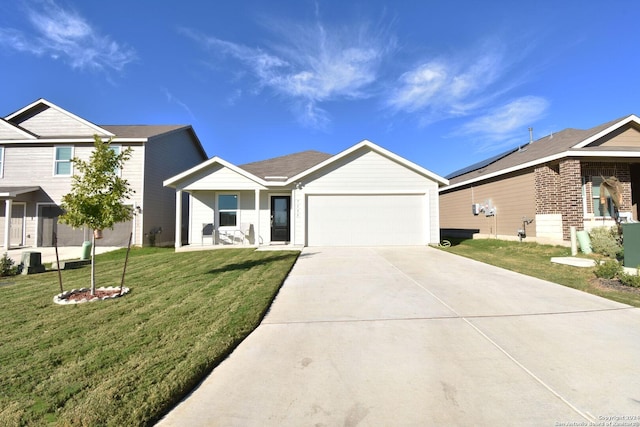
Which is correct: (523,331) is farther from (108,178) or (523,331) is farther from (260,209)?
(260,209)

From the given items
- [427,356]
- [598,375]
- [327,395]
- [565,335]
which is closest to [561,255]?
[565,335]

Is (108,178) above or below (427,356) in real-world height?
above

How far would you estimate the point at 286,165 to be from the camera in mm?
16906

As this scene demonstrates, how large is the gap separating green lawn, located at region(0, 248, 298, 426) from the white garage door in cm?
633

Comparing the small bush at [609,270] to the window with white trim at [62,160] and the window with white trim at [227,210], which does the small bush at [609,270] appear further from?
the window with white trim at [62,160]

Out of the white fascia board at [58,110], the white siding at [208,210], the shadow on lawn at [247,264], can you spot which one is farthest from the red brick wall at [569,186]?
the white fascia board at [58,110]

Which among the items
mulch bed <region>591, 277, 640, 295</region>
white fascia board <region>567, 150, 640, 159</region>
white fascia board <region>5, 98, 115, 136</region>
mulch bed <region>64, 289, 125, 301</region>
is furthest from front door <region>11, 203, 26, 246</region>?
white fascia board <region>567, 150, 640, 159</region>

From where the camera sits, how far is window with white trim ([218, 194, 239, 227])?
46.4ft

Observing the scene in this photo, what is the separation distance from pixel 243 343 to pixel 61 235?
16.5m

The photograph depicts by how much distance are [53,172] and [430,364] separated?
63.0ft

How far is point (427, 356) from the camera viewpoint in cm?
313

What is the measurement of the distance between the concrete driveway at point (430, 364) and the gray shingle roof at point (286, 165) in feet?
34.7

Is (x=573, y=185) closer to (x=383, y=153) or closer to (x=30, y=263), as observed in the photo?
(x=383, y=153)

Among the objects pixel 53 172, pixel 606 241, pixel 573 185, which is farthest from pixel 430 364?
pixel 53 172
